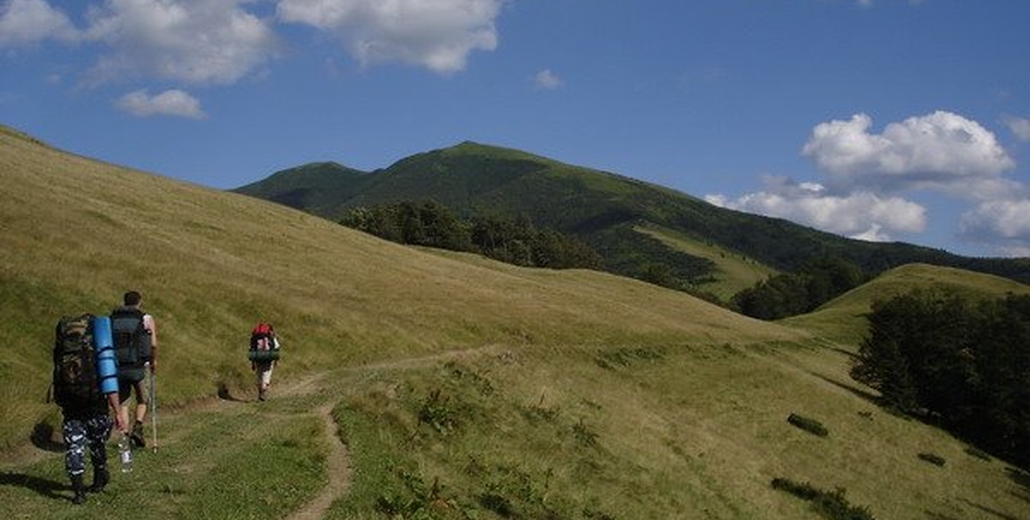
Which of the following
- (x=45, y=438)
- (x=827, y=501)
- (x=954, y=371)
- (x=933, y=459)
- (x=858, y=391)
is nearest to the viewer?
(x=45, y=438)

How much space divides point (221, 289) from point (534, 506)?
64.1 ft

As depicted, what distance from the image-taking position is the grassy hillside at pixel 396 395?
17219 mm

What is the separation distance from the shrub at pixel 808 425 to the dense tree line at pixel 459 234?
367 ft

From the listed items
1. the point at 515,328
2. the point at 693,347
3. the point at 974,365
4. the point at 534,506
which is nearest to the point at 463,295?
the point at 515,328

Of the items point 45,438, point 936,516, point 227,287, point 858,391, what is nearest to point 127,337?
point 45,438

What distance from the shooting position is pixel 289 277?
49719 mm

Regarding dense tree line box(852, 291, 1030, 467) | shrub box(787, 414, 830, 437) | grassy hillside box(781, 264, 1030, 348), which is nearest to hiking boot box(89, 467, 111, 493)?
shrub box(787, 414, 830, 437)

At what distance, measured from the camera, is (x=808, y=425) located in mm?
52406

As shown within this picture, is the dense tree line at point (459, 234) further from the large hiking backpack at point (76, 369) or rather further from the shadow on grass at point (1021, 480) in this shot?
the large hiking backpack at point (76, 369)

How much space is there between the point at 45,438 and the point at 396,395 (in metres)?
10.8

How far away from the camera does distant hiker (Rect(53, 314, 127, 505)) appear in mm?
12789

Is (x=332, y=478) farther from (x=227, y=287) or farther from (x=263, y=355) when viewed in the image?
(x=227, y=287)

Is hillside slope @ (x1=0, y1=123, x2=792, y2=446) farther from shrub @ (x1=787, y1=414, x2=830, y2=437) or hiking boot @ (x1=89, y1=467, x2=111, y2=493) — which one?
shrub @ (x1=787, y1=414, x2=830, y2=437)

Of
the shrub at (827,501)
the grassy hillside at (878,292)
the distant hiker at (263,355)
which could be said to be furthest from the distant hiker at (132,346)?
the grassy hillside at (878,292)
